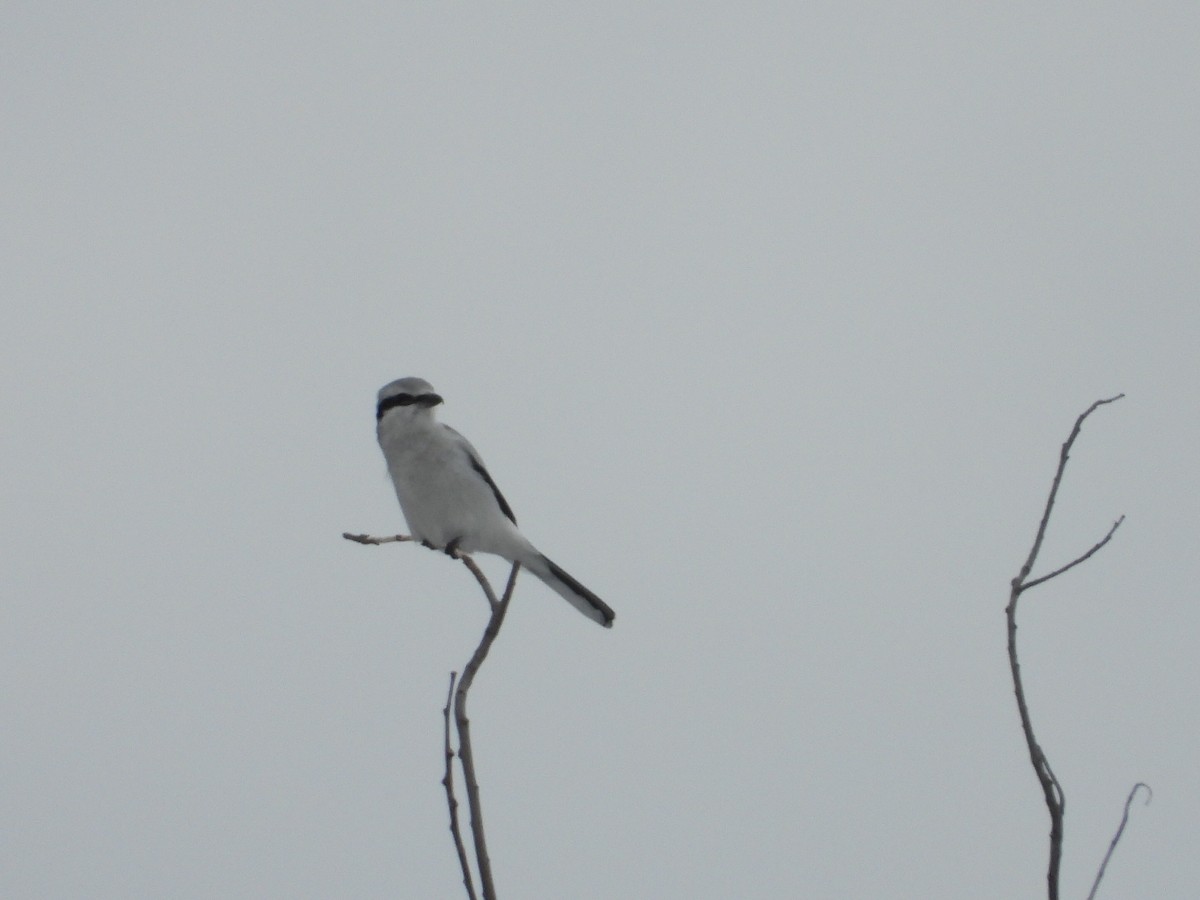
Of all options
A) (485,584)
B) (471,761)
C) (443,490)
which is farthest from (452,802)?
(443,490)

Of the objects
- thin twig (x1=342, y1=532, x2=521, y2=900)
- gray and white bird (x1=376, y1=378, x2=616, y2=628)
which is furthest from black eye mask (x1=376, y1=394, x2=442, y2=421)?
thin twig (x1=342, y1=532, x2=521, y2=900)

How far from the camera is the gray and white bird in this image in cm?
693

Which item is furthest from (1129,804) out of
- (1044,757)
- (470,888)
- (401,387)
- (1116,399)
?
(401,387)

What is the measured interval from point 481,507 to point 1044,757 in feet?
16.1

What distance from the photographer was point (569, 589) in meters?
7.08

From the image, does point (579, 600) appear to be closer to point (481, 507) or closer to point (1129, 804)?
point (481, 507)

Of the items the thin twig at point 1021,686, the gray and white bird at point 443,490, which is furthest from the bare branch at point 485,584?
the gray and white bird at point 443,490

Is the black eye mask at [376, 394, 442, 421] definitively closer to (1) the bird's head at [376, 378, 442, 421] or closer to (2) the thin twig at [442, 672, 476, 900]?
(1) the bird's head at [376, 378, 442, 421]

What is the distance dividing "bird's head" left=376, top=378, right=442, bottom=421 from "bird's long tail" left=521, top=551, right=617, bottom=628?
983 mm

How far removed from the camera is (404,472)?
6973mm

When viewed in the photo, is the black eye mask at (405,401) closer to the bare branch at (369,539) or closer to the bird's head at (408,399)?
the bird's head at (408,399)

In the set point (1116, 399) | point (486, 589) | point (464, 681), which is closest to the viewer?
point (464, 681)

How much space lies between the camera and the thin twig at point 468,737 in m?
2.34

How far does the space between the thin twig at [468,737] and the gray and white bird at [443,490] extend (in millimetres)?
3927
